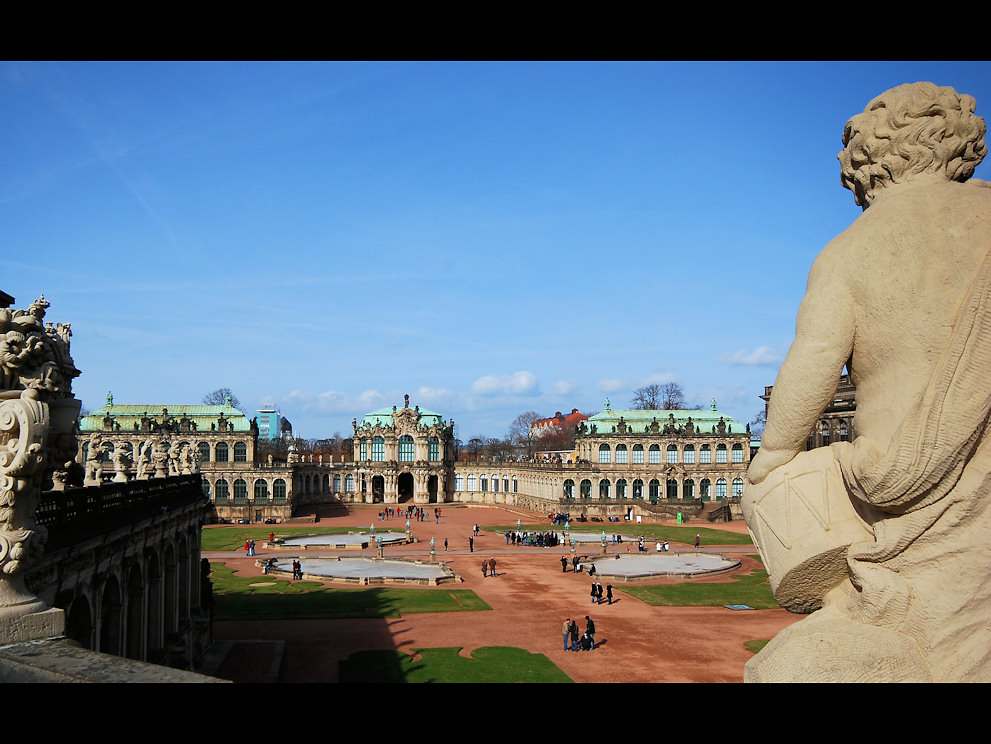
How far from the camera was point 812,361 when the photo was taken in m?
4.95

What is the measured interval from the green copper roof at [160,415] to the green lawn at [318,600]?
5608 cm

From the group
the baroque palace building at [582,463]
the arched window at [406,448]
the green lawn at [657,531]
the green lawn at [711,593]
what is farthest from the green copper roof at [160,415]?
the green lawn at [711,593]

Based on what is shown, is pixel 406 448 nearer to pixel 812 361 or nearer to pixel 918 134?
pixel 812 361

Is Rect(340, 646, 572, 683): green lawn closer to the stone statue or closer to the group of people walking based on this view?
the group of people walking

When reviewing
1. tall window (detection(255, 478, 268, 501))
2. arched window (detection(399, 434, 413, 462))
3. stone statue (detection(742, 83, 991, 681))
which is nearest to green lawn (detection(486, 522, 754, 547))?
tall window (detection(255, 478, 268, 501))

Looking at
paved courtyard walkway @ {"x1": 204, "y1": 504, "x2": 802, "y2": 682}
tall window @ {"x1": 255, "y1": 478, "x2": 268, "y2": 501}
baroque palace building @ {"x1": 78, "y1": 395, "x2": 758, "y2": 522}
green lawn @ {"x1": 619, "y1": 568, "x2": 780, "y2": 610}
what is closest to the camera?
paved courtyard walkway @ {"x1": 204, "y1": 504, "x2": 802, "y2": 682}

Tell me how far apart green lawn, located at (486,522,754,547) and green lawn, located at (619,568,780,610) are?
20.7 meters

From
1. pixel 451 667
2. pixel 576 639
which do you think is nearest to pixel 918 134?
pixel 451 667

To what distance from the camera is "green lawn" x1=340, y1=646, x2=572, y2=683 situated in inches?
1065

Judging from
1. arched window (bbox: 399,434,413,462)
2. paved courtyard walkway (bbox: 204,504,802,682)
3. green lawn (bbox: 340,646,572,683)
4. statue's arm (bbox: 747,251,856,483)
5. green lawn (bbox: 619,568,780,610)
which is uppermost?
statue's arm (bbox: 747,251,856,483)

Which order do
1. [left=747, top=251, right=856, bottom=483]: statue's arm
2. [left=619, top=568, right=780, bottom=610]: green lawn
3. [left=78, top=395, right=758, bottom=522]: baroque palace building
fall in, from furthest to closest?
1. [left=78, top=395, right=758, bottom=522]: baroque palace building
2. [left=619, top=568, right=780, bottom=610]: green lawn
3. [left=747, top=251, right=856, bottom=483]: statue's arm

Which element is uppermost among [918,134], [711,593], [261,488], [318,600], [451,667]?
[918,134]

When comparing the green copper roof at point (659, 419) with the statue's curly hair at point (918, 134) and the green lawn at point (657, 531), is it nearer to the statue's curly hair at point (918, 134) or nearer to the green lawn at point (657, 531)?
the green lawn at point (657, 531)

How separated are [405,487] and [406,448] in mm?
8803
